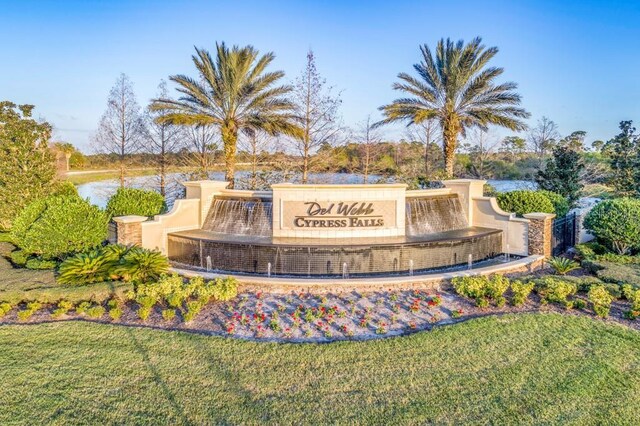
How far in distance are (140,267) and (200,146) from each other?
14.3 metres

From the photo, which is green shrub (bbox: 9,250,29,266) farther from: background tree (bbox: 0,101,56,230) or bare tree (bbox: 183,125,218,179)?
bare tree (bbox: 183,125,218,179)

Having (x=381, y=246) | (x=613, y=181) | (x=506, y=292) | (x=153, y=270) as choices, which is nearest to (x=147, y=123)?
(x=153, y=270)

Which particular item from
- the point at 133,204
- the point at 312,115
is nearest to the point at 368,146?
the point at 312,115

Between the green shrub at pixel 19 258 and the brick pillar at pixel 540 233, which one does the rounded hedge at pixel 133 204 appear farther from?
the brick pillar at pixel 540 233

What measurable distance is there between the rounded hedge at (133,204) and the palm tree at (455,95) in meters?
11.9

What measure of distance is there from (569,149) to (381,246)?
50.6 feet

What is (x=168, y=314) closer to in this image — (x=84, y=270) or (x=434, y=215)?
(x=84, y=270)

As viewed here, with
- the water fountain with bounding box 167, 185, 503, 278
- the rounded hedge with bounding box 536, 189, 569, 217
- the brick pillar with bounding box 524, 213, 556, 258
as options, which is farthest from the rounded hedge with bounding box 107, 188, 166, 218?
the rounded hedge with bounding box 536, 189, 569, 217

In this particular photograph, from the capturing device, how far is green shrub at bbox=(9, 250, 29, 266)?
1103 cm

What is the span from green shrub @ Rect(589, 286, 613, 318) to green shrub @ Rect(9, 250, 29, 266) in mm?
13562

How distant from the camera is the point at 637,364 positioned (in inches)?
215

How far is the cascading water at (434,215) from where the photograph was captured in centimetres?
1166

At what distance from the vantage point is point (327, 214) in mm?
11023

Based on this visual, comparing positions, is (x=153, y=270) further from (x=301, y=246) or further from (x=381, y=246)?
(x=381, y=246)
